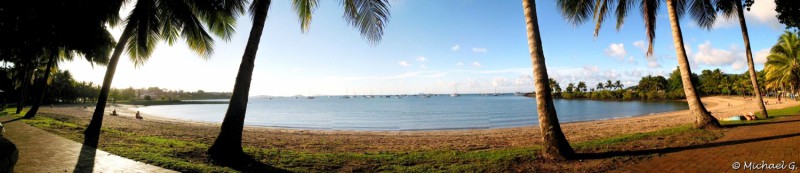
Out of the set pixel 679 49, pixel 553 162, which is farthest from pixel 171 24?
pixel 679 49

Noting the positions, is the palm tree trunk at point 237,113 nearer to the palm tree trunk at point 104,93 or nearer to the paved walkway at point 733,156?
the palm tree trunk at point 104,93

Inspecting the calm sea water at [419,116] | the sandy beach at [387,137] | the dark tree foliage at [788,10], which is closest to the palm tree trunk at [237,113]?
the sandy beach at [387,137]

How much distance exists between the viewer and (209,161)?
7.14m

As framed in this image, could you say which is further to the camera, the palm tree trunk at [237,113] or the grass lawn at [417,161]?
the palm tree trunk at [237,113]

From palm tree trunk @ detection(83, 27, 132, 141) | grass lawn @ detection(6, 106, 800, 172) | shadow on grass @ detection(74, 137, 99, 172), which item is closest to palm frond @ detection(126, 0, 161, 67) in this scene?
palm tree trunk @ detection(83, 27, 132, 141)

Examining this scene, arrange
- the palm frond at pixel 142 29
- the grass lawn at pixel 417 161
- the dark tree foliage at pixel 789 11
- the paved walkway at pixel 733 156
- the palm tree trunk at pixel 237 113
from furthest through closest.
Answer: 1. the palm frond at pixel 142 29
2. the palm tree trunk at pixel 237 113
3. the dark tree foliage at pixel 789 11
4. the grass lawn at pixel 417 161
5. the paved walkway at pixel 733 156

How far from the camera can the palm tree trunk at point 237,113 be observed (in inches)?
293

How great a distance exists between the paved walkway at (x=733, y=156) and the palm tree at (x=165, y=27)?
37.7 ft

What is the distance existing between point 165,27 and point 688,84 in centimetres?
1930

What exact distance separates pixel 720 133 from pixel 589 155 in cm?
587

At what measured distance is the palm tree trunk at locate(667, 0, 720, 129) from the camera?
11.4 m

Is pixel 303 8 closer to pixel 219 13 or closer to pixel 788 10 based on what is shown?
pixel 219 13

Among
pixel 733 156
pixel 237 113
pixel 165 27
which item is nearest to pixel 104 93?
pixel 165 27

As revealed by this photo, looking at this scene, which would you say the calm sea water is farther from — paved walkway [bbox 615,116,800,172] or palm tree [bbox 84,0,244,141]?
paved walkway [bbox 615,116,800,172]
